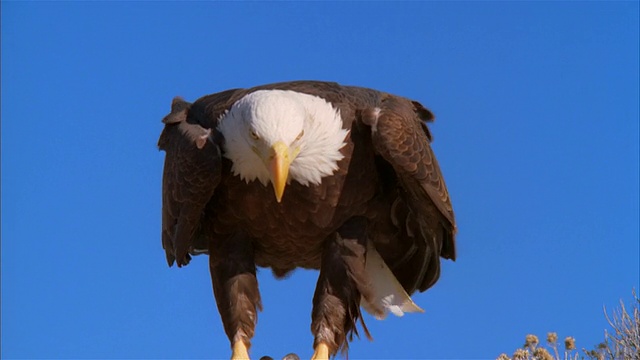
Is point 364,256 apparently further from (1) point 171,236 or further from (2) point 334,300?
(1) point 171,236

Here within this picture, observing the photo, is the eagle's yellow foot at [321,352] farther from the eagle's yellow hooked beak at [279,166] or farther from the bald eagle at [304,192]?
the eagle's yellow hooked beak at [279,166]

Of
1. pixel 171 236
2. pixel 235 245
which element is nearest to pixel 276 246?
pixel 235 245

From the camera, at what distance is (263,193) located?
594 cm

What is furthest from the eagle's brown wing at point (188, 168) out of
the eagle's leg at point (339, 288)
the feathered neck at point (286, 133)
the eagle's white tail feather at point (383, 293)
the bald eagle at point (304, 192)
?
the eagle's white tail feather at point (383, 293)

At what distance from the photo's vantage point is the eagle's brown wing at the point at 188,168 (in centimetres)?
584

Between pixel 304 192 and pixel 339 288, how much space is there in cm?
74

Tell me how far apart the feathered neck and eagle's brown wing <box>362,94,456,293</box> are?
0.99 ft

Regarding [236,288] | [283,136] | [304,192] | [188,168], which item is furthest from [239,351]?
[283,136]

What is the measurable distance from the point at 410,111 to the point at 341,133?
2.17ft

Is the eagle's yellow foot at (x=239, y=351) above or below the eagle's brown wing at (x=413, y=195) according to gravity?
below

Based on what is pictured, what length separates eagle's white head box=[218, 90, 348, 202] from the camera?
5500 mm

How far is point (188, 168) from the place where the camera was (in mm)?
5871

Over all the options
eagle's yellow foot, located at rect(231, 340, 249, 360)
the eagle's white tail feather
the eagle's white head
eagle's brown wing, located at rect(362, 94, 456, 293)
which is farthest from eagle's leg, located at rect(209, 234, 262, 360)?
eagle's brown wing, located at rect(362, 94, 456, 293)

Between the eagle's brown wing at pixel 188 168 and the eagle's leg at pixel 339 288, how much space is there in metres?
0.98
